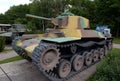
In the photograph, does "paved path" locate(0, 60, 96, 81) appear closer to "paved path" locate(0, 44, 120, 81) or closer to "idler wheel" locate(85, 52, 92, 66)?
"paved path" locate(0, 44, 120, 81)

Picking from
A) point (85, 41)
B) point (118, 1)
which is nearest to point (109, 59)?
point (85, 41)

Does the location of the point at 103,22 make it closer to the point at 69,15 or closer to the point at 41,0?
the point at 41,0

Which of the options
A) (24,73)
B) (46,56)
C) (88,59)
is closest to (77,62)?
(88,59)

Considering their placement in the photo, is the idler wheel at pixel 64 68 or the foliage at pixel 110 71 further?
the idler wheel at pixel 64 68

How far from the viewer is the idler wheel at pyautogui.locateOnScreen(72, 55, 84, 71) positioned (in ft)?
22.5

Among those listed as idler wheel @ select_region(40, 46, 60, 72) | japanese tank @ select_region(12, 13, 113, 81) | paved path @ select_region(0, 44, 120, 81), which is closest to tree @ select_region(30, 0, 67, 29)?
japanese tank @ select_region(12, 13, 113, 81)

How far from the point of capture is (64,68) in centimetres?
644

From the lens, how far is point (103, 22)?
70.7ft

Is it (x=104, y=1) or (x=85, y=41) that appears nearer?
(x=85, y=41)

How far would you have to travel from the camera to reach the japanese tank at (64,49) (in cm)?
566

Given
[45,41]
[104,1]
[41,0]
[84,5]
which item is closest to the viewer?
[45,41]

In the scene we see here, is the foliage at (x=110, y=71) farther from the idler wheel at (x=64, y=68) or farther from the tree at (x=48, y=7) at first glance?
the tree at (x=48, y=7)

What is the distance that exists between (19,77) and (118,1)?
1640cm

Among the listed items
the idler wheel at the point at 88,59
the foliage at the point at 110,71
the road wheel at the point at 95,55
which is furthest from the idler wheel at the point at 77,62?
the foliage at the point at 110,71
